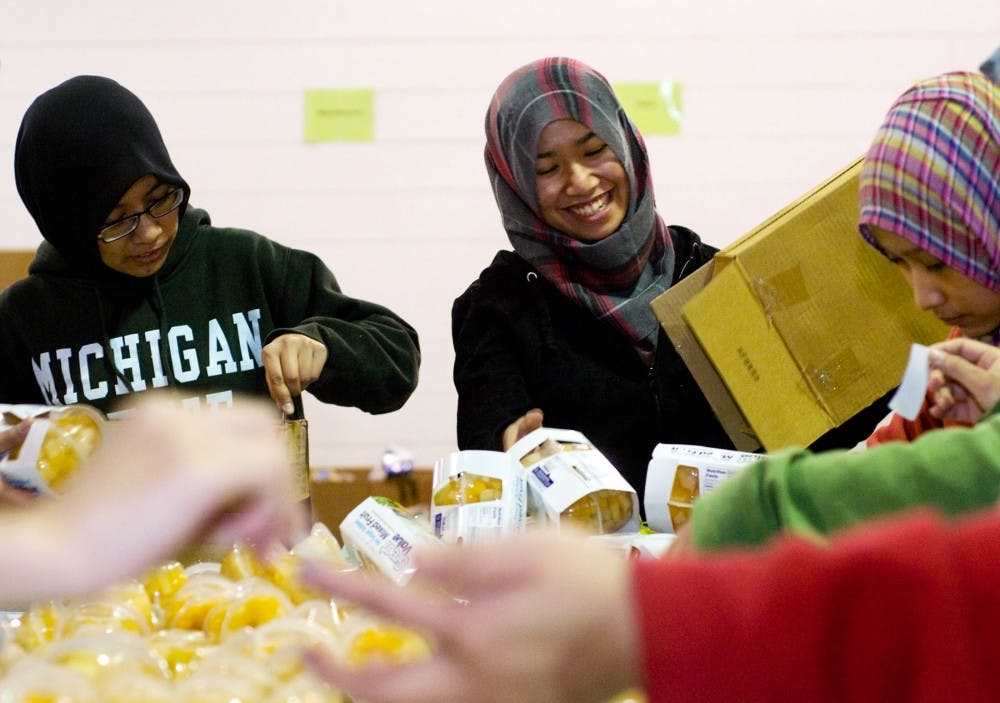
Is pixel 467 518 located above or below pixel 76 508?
below

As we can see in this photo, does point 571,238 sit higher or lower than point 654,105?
lower

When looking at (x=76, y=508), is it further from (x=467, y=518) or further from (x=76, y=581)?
(x=467, y=518)

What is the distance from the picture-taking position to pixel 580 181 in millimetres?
2002

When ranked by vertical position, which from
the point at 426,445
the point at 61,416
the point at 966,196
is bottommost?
the point at 426,445

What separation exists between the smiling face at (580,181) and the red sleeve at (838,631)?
61.4 inches

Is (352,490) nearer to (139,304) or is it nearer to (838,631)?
(139,304)

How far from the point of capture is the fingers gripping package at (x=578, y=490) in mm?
1315

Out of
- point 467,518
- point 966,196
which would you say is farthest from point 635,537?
point 966,196

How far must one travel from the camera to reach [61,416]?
1.26 metres

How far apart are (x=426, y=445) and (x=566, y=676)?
3.14 meters

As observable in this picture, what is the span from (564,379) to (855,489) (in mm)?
1260

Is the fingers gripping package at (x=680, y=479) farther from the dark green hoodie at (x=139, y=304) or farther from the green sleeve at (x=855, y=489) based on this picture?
the dark green hoodie at (x=139, y=304)

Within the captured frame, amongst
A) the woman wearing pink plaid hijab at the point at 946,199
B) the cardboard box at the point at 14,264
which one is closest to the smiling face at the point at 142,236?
the woman wearing pink plaid hijab at the point at 946,199

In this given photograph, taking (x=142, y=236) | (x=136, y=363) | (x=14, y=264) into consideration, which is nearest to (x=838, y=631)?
(x=142, y=236)
